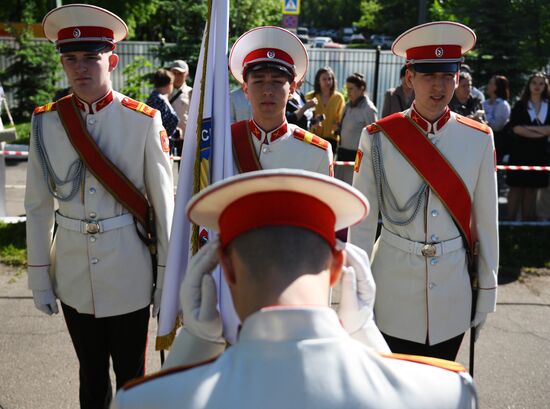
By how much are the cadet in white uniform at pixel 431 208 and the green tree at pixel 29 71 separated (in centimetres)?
1316

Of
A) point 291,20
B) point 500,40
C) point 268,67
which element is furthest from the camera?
point 500,40

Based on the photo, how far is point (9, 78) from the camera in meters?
15.2

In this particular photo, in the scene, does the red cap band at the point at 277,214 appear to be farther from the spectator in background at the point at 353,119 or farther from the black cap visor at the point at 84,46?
the spectator in background at the point at 353,119

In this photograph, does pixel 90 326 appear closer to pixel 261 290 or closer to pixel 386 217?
pixel 386 217

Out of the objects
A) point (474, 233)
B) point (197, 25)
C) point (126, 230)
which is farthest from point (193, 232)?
point (197, 25)

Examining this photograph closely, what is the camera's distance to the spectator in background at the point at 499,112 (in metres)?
8.48

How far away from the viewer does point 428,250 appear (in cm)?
309

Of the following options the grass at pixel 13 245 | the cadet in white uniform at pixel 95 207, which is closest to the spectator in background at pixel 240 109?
the grass at pixel 13 245

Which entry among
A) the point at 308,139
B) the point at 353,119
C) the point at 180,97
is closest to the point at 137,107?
the point at 308,139

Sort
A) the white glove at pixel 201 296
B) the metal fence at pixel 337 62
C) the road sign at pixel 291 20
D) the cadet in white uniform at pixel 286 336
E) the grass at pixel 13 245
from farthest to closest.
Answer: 1. the metal fence at pixel 337 62
2. the road sign at pixel 291 20
3. the grass at pixel 13 245
4. the white glove at pixel 201 296
5. the cadet in white uniform at pixel 286 336

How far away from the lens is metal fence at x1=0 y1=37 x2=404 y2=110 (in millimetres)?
17078

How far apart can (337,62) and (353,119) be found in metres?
10.4

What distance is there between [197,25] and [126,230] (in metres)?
13.0

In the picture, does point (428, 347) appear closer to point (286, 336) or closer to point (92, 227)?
point (92, 227)
